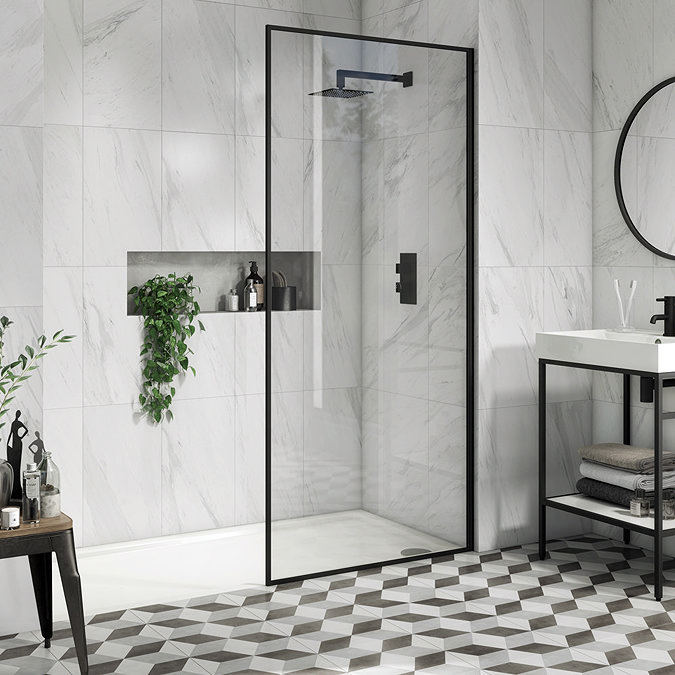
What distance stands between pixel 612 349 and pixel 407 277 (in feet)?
3.05

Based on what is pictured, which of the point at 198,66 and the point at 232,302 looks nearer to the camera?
the point at 198,66

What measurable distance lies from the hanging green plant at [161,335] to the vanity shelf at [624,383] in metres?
1.69

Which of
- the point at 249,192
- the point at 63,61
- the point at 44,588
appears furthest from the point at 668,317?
the point at 63,61

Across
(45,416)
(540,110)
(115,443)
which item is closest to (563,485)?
(540,110)

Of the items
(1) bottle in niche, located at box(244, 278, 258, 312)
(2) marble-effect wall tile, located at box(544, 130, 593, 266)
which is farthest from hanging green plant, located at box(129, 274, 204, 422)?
(2) marble-effect wall tile, located at box(544, 130, 593, 266)

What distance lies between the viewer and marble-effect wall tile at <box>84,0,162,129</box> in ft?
14.2

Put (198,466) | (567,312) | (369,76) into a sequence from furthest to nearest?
Answer: (198,466), (567,312), (369,76)

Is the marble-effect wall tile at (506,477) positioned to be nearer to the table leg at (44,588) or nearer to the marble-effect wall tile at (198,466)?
the marble-effect wall tile at (198,466)

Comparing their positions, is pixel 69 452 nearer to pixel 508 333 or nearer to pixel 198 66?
pixel 198 66

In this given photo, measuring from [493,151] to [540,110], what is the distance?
13.6 inches

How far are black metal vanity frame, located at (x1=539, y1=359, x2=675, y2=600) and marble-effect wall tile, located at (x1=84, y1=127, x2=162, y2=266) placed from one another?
1955mm

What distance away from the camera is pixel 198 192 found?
4.61m

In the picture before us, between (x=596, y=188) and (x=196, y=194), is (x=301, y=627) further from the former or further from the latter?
(x=596, y=188)

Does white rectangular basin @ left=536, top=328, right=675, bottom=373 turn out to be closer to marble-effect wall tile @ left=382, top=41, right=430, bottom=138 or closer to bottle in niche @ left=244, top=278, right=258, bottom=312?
marble-effect wall tile @ left=382, top=41, right=430, bottom=138
